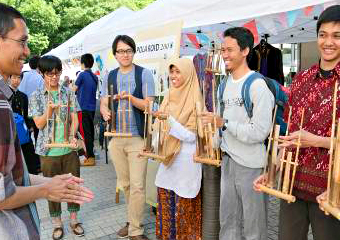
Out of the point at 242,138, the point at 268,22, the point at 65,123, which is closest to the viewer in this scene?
the point at 242,138

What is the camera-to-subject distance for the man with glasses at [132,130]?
10.4ft

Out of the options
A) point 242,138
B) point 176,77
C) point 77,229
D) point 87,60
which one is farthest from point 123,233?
point 87,60

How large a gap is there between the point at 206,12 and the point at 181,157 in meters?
1.85

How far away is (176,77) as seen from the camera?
2861 mm

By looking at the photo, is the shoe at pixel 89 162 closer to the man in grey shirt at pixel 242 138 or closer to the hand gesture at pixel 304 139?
the man in grey shirt at pixel 242 138

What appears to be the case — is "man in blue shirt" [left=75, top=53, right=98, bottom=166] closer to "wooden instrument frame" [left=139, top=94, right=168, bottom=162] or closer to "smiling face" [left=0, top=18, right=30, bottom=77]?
"wooden instrument frame" [left=139, top=94, right=168, bottom=162]

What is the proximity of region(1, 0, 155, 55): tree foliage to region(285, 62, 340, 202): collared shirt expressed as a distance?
1961 cm

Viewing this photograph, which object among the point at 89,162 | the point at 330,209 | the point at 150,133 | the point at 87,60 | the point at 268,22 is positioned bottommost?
the point at 89,162

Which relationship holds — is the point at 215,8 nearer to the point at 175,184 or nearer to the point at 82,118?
the point at 175,184

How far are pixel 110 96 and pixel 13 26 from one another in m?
1.83

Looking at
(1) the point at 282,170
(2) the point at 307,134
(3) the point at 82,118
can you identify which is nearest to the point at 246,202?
(1) the point at 282,170

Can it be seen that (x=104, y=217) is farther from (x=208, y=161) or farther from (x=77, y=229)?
(x=208, y=161)

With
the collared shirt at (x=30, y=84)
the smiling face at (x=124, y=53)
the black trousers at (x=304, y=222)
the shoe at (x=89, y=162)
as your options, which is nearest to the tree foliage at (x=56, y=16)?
the collared shirt at (x=30, y=84)

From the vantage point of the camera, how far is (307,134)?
161 centimetres
